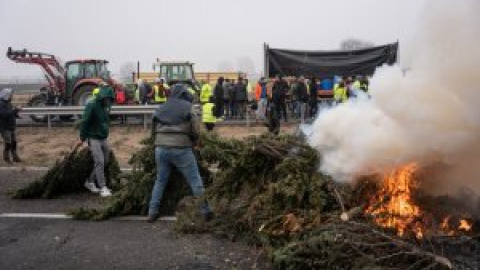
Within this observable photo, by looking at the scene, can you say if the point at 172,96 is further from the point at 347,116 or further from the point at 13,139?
the point at 13,139

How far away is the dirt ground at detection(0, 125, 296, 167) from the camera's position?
1568 cm

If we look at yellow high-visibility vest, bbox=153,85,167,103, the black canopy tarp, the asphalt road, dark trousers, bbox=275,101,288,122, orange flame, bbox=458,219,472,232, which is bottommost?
the asphalt road

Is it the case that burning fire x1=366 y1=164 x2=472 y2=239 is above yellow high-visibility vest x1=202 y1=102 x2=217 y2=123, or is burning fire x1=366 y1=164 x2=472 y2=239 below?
below

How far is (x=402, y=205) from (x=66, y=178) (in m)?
5.98

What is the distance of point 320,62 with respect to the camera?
80.4 ft

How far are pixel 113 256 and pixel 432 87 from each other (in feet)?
13.7

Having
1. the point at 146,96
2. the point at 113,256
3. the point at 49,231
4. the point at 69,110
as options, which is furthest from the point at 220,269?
the point at 146,96

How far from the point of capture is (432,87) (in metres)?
6.78

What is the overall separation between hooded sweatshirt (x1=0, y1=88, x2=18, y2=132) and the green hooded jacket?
201 inches

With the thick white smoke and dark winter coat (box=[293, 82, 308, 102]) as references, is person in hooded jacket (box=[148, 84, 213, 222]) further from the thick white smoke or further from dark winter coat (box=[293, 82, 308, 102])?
dark winter coat (box=[293, 82, 308, 102])

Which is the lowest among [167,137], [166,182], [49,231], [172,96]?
[49,231]

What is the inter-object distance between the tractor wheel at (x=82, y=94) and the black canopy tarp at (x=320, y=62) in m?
7.12

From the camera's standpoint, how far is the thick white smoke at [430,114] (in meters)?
6.66

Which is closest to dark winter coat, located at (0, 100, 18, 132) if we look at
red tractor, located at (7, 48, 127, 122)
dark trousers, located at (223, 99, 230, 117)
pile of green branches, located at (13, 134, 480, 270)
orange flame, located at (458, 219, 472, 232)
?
pile of green branches, located at (13, 134, 480, 270)
